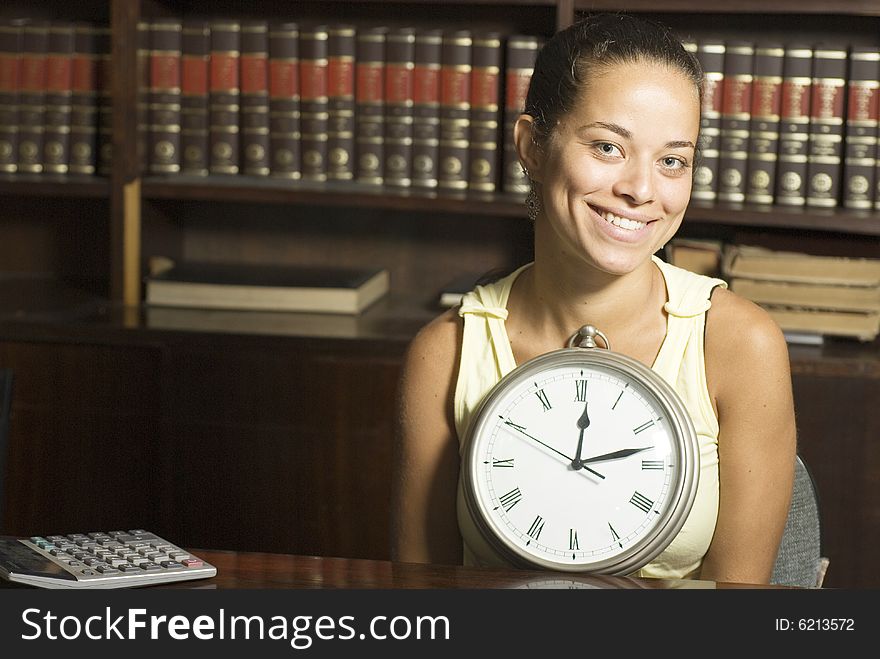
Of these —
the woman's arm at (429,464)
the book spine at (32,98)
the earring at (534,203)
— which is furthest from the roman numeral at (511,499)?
the book spine at (32,98)

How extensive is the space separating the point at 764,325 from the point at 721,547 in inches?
10.0

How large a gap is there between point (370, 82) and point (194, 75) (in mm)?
395

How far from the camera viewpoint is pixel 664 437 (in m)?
1.17

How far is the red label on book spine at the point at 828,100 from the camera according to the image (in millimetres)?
2479

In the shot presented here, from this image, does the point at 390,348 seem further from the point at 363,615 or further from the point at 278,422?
the point at 363,615

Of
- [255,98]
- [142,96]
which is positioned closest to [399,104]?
[255,98]

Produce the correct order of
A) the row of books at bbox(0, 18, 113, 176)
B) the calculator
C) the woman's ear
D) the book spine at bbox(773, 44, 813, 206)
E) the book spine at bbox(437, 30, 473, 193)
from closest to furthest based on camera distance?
1. the calculator
2. the woman's ear
3. the book spine at bbox(773, 44, 813, 206)
4. the book spine at bbox(437, 30, 473, 193)
5. the row of books at bbox(0, 18, 113, 176)

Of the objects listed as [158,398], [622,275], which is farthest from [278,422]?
[622,275]

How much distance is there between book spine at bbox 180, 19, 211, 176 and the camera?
266 cm

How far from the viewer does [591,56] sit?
4.19ft

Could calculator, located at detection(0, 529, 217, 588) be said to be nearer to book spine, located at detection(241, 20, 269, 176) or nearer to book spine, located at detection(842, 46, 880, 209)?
book spine, located at detection(241, 20, 269, 176)

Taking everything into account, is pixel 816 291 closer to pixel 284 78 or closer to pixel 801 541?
pixel 801 541

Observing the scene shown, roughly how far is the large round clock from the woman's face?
5.4 inches

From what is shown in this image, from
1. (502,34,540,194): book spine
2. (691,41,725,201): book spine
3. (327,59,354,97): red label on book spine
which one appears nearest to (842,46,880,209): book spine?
(691,41,725,201): book spine
